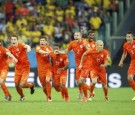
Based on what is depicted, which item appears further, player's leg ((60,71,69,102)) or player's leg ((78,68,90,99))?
player's leg ((60,71,69,102))

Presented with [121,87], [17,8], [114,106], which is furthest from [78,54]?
[17,8]

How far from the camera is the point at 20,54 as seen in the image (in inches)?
995

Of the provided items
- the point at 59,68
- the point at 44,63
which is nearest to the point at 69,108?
the point at 59,68

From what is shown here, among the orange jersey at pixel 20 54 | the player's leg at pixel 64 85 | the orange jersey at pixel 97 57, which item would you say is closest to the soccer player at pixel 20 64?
the orange jersey at pixel 20 54

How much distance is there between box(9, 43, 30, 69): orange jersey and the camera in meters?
25.2

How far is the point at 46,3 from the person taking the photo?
40812 millimetres

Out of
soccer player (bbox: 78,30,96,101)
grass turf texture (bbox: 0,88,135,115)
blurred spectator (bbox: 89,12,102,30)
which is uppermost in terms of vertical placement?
blurred spectator (bbox: 89,12,102,30)

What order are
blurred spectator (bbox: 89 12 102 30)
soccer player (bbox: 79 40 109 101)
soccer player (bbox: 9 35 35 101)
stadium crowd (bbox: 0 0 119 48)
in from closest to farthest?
soccer player (bbox: 79 40 109 101), soccer player (bbox: 9 35 35 101), stadium crowd (bbox: 0 0 119 48), blurred spectator (bbox: 89 12 102 30)

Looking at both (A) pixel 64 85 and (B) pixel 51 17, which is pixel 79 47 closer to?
(A) pixel 64 85

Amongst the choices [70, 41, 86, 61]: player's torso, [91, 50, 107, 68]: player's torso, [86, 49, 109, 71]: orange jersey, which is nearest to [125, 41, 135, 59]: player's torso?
[86, 49, 109, 71]: orange jersey

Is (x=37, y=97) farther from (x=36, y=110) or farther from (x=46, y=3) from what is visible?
(x=46, y=3)

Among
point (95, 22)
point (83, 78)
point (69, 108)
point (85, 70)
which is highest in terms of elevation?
point (95, 22)

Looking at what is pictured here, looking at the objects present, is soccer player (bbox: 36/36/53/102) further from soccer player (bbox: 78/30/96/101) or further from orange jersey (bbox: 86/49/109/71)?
orange jersey (bbox: 86/49/109/71)

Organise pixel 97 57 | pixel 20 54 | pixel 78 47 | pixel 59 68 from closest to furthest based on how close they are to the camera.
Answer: pixel 97 57, pixel 20 54, pixel 59 68, pixel 78 47
